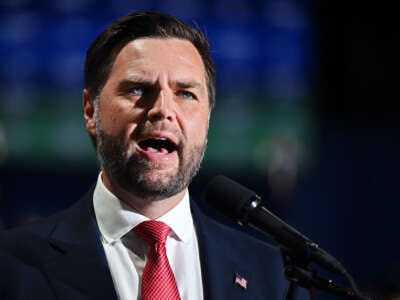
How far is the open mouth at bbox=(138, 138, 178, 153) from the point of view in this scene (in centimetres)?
170

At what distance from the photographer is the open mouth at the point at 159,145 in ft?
5.57

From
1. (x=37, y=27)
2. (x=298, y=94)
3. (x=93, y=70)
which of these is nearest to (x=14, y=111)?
(x=37, y=27)

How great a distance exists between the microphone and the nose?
0.71 ft

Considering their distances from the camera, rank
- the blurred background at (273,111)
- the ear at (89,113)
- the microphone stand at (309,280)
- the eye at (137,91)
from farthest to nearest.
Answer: the blurred background at (273,111) < the ear at (89,113) < the eye at (137,91) < the microphone stand at (309,280)

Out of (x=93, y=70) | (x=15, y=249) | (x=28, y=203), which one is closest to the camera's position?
(x=15, y=249)

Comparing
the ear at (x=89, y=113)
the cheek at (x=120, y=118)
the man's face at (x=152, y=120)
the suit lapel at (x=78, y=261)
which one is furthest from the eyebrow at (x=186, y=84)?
the suit lapel at (x=78, y=261)

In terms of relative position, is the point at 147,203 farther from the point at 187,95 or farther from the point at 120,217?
the point at 187,95

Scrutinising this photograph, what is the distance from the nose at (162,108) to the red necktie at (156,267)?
237mm

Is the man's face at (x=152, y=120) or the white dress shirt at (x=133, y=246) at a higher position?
the man's face at (x=152, y=120)

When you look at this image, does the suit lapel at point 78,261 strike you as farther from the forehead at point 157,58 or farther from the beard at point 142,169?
the forehead at point 157,58

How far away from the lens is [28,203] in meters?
4.98

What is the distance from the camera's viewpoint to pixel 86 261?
1.69 m

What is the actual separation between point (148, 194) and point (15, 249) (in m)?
0.30

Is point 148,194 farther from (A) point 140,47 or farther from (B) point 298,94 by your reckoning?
(B) point 298,94
